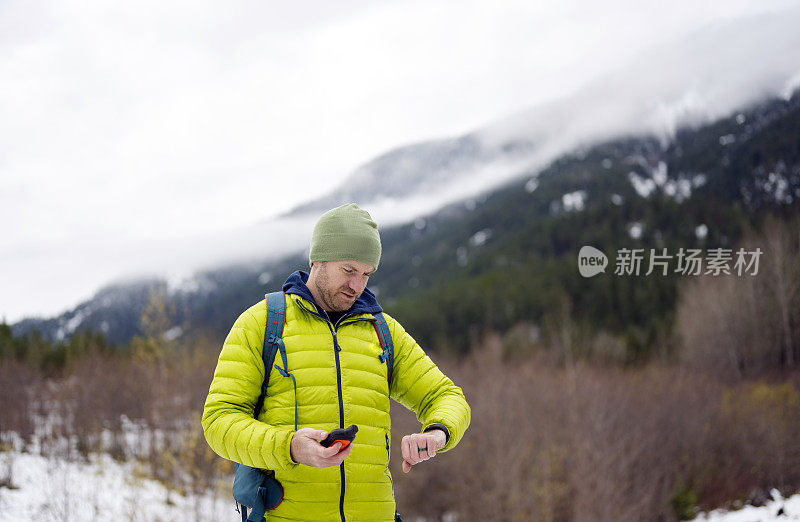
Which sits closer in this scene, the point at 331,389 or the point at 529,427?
the point at 331,389

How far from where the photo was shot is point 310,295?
2096 millimetres

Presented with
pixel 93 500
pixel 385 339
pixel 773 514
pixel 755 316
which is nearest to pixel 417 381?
pixel 385 339

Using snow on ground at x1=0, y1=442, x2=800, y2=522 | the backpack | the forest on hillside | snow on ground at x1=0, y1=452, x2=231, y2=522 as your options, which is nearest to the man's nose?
the backpack

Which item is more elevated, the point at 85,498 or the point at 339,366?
the point at 339,366

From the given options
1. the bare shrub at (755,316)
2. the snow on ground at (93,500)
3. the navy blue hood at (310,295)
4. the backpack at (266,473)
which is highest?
the bare shrub at (755,316)

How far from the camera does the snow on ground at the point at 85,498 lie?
9.41 m

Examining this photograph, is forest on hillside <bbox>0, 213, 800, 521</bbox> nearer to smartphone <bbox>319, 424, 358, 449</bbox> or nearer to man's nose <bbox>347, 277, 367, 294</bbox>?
man's nose <bbox>347, 277, 367, 294</bbox>

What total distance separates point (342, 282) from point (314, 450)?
670 mm

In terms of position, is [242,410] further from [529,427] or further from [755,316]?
[755,316]

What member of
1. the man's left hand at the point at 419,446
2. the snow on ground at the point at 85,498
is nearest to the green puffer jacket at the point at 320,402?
the man's left hand at the point at 419,446

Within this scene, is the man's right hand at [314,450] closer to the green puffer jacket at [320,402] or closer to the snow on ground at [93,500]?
the green puffer jacket at [320,402]

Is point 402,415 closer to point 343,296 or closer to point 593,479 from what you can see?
point 593,479

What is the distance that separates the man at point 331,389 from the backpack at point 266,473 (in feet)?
0.07

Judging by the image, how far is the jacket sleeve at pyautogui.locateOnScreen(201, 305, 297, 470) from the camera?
1.71 meters
